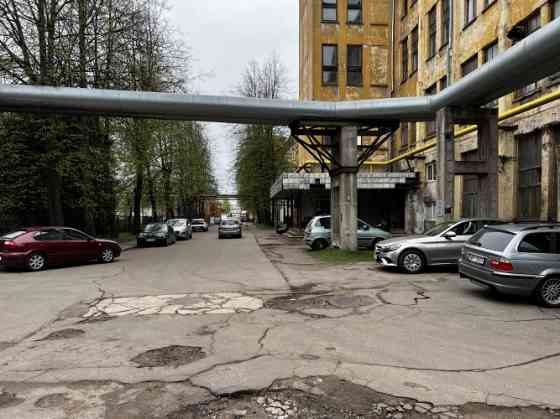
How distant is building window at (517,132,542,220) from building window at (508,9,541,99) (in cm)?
179

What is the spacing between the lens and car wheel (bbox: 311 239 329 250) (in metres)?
19.0

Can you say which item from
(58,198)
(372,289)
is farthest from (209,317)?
(58,198)

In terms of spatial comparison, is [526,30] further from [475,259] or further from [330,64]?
[330,64]

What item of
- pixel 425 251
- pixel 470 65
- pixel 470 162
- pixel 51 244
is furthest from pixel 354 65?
pixel 51 244

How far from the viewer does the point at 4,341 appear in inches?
232

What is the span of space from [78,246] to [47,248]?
1134mm

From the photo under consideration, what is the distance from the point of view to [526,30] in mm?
17266

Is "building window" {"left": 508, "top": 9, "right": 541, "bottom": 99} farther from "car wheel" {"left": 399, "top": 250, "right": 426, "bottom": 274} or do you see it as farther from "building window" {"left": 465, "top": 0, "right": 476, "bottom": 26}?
"car wheel" {"left": 399, "top": 250, "right": 426, "bottom": 274}

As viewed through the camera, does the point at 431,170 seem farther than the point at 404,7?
No

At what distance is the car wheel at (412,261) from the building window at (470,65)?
44.9 ft

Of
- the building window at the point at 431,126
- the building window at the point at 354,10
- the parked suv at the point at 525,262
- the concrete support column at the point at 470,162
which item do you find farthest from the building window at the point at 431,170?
the parked suv at the point at 525,262

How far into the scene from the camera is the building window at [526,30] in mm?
16562

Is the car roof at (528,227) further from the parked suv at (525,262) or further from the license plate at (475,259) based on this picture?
the license plate at (475,259)

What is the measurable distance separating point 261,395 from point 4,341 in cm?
418
